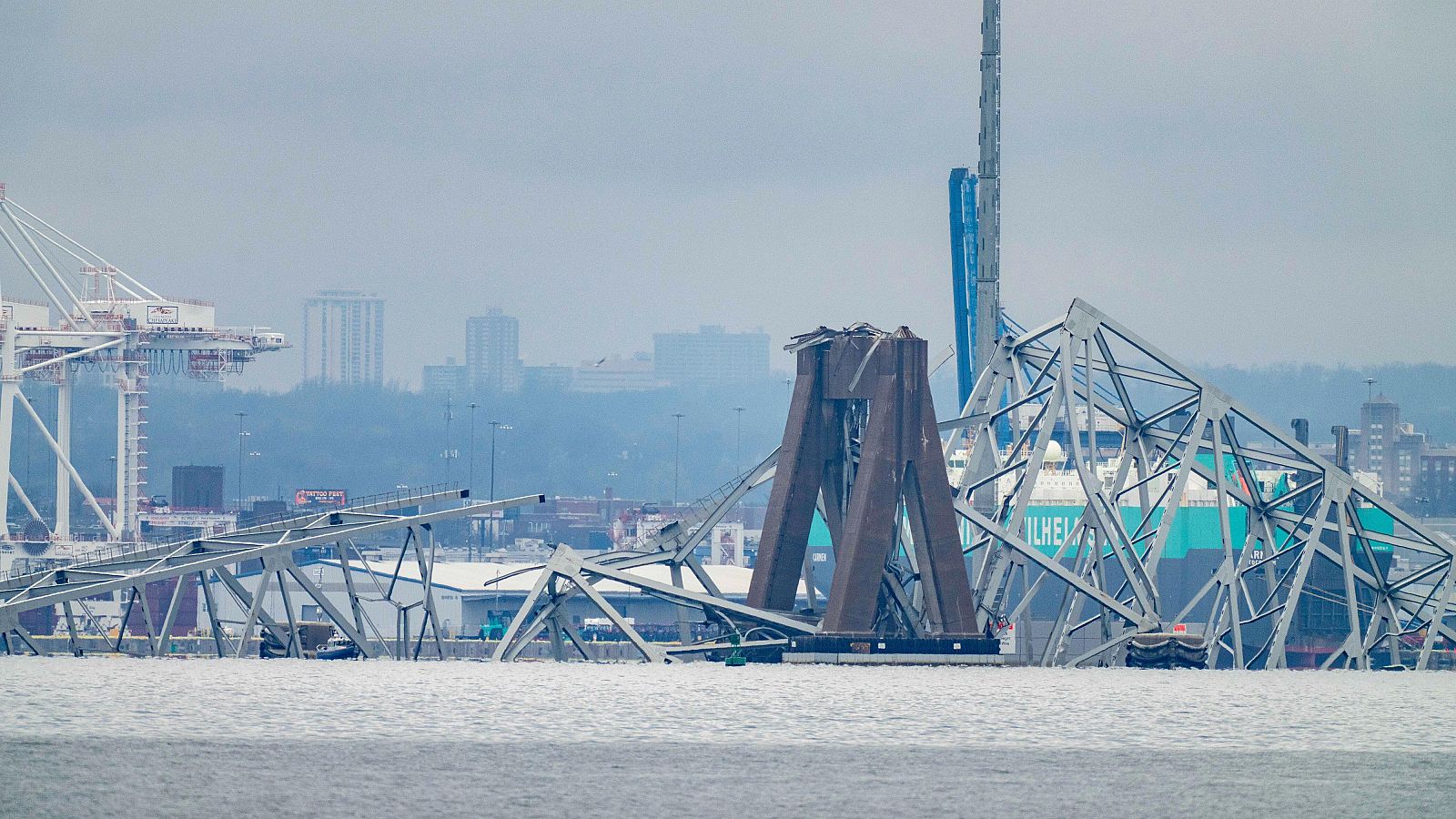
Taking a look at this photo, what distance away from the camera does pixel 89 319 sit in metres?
162

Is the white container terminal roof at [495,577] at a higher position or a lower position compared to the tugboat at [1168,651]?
lower

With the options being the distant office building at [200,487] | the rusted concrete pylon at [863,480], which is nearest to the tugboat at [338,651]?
the rusted concrete pylon at [863,480]

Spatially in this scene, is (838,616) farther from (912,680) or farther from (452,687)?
(452,687)

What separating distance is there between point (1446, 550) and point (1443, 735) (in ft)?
94.2

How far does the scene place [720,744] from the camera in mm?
43438

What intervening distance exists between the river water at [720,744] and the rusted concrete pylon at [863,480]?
2.69 meters

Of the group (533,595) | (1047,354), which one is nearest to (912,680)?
(533,595)

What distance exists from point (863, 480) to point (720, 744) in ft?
74.2

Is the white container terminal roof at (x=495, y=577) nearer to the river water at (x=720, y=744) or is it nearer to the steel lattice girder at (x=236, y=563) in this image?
the steel lattice girder at (x=236, y=563)

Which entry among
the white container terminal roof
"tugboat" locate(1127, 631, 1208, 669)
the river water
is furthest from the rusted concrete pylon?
the white container terminal roof

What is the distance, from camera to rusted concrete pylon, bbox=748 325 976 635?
65.0 m

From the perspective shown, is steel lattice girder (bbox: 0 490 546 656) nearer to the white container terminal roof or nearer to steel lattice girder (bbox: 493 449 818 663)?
steel lattice girder (bbox: 493 449 818 663)

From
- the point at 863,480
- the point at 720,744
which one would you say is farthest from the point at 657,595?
the point at 720,744

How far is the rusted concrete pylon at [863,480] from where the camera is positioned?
2559 inches
